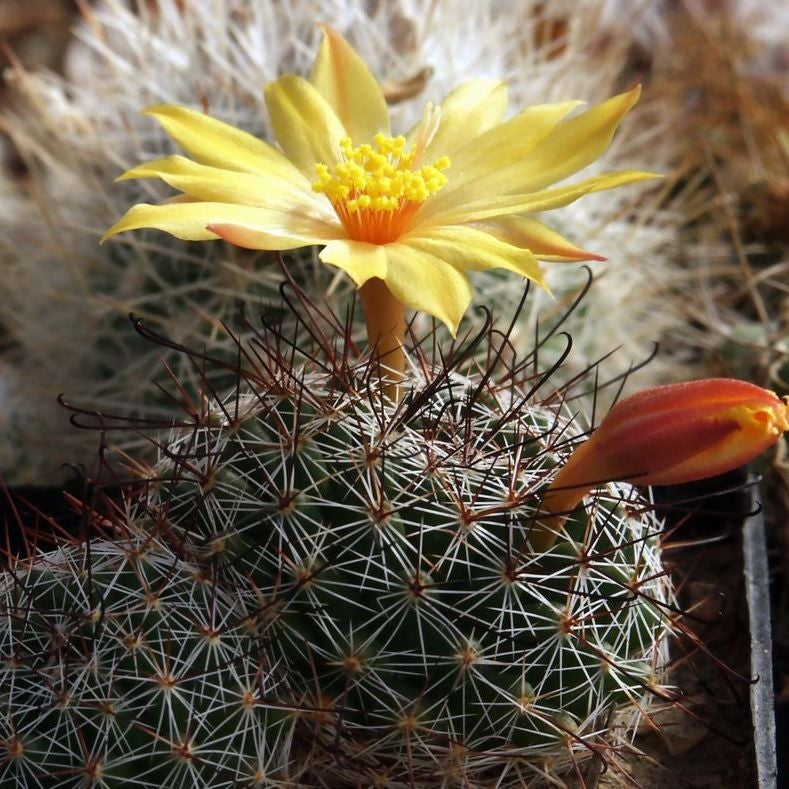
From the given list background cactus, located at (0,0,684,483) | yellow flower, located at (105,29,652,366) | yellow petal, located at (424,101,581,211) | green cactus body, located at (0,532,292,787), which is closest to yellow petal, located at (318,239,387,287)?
yellow flower, located at (105,29,652,366)

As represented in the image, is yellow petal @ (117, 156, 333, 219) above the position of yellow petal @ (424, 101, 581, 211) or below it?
above

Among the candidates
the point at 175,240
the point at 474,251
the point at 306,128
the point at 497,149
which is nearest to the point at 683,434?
the point at 474,251

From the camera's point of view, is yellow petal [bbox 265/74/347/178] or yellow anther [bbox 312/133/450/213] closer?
yellow anther [bbox 312/133/450/213]

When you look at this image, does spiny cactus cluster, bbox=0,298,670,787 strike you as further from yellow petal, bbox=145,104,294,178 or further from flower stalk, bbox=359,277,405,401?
yellow petal, bbox=145,104,294,178

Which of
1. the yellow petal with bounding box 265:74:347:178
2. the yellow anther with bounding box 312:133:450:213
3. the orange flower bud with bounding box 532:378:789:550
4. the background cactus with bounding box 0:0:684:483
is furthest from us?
the background cactus with bounding box 0:0:684:483

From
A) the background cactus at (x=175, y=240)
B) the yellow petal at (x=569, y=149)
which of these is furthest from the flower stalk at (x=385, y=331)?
the background cactus at (x=175, y=240)

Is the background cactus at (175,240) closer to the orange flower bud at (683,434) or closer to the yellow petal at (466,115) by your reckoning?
the yellow petal at (466,115)
